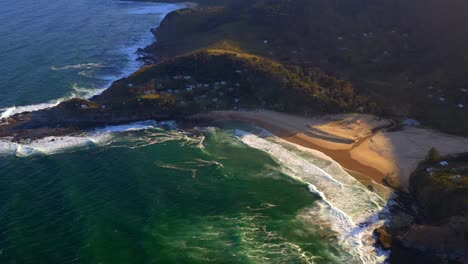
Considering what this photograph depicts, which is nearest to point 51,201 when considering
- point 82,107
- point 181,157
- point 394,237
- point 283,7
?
point 181,157

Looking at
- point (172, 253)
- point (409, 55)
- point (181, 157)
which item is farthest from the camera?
point (409, 55)

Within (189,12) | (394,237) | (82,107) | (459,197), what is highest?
(189,12)

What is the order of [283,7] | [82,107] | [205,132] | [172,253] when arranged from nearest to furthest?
[172,253] < [205,132] < [82,107] < [283,7]

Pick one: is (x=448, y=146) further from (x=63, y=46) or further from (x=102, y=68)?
(x=63, y=46)

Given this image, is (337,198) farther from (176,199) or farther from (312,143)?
(176,199)

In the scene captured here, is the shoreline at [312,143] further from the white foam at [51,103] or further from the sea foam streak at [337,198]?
the white foam at [51,103]

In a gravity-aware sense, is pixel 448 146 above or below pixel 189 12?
below

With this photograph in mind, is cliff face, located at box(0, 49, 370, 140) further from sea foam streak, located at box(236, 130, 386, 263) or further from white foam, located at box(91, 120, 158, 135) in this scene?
sea foam streak, located at box(236, 130, 386, 263)
